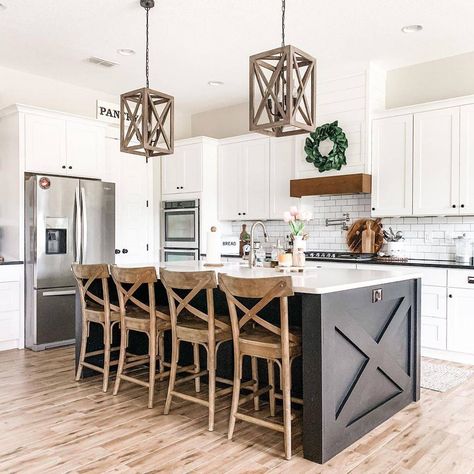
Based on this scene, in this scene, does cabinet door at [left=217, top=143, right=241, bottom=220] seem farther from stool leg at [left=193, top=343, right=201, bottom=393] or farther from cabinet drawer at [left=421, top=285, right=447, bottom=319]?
stool leg at [left=193, top=343, right=201, bottom=393]

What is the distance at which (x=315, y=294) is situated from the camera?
99.4 inches

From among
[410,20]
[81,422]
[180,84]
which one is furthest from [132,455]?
[180,84]

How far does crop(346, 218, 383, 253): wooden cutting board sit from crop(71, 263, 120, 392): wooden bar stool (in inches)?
117

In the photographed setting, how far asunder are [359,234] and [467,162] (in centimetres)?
142

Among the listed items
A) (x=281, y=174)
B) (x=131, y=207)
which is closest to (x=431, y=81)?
(x=281, y=174)

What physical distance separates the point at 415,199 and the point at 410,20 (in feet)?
5.49

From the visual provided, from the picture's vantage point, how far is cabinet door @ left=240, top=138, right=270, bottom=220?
6.13 metres

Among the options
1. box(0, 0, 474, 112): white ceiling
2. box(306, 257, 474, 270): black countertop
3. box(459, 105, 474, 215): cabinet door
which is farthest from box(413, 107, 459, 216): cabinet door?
box(0, 0, 474, 112): white ceiling

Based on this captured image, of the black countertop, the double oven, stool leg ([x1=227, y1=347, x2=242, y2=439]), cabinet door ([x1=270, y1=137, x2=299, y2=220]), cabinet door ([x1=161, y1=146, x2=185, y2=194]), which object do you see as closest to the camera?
stool leg ([x1=227, y1=347, x2=242, y2=439])

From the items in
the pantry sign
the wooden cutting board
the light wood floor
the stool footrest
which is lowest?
the light wood floor

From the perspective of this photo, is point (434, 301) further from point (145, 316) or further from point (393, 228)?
point (145, 316)

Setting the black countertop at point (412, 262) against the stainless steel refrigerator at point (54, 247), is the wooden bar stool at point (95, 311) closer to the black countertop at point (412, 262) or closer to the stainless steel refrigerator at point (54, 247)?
the stainless steel refrigerator at point (54, 247)

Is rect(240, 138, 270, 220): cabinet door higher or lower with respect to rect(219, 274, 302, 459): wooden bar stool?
higher

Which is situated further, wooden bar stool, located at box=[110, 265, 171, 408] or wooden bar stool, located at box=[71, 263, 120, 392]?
wooden bar stool, located at box=[71, 263, 120, 392]
